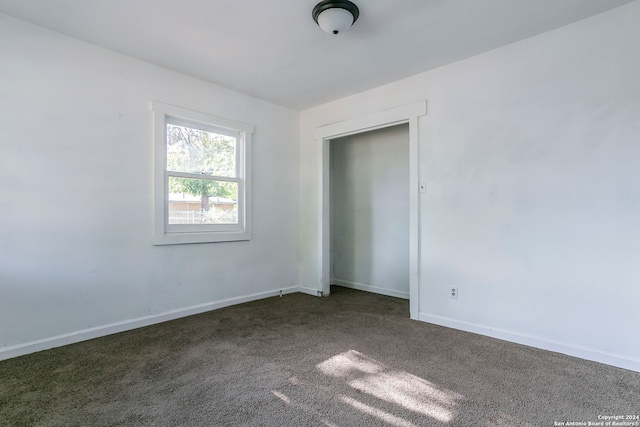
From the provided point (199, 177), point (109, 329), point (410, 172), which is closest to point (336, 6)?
point (410, 172)

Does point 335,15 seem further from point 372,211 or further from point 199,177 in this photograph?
point 372,211

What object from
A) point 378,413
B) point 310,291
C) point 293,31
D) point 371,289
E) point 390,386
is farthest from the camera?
point 371,289

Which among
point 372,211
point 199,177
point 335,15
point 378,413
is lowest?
point 378,413

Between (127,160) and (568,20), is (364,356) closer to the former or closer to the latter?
(127,160)

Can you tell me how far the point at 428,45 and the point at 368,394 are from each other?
2.71 m

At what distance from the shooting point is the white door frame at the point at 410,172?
3266 mm

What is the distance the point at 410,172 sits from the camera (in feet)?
10.9

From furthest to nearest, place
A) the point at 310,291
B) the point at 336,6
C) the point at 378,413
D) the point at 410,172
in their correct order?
the point at 310,291
the point at 410,172
the point at 336,6
the point at 378,413

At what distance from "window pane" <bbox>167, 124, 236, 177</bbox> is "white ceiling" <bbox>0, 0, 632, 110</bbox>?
63 centimetres

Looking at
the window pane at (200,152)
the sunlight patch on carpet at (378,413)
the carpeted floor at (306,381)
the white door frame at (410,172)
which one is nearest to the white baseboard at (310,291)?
the white door frame at (410,172)

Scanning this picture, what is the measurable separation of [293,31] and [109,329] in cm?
296

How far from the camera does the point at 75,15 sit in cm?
235

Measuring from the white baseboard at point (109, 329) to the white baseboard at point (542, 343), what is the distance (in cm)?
220

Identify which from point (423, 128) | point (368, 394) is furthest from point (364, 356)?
point (423, 128)
